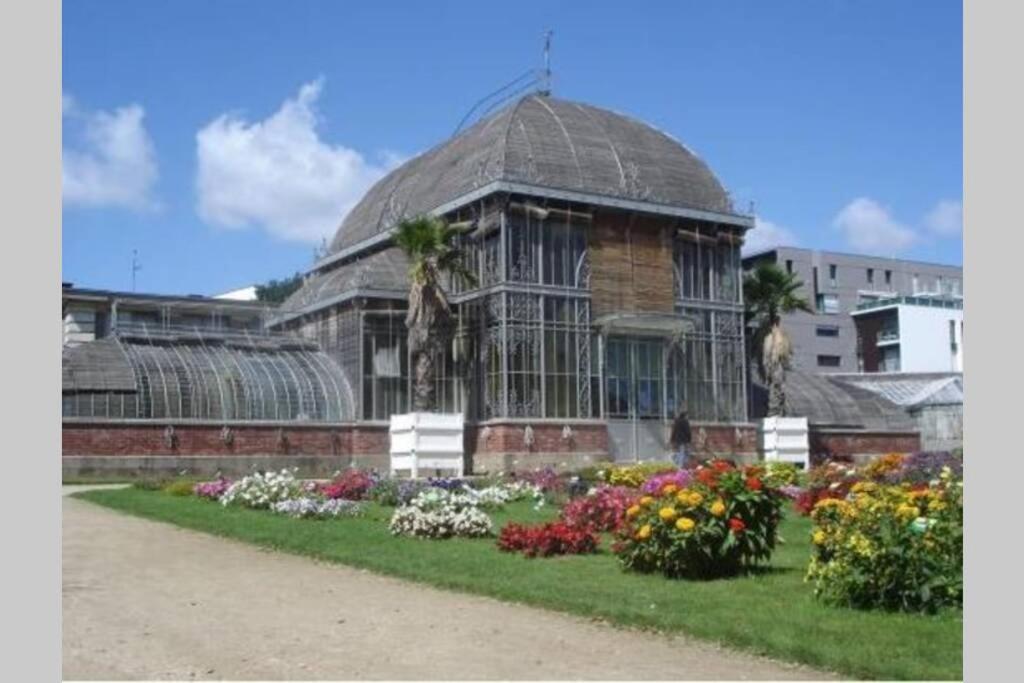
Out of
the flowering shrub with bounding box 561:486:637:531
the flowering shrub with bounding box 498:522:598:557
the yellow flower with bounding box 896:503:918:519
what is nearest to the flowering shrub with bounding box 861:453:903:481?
the flowering shrub with bounding box 561:486:637:531

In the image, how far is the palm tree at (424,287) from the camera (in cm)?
3631

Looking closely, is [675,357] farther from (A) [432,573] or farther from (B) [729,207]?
(A) [432,573]

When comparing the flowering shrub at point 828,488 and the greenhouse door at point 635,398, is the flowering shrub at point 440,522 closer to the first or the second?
the flowering shrub at point 828,488

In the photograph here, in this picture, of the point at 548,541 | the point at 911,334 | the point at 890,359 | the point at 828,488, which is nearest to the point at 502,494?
the point at 828,488

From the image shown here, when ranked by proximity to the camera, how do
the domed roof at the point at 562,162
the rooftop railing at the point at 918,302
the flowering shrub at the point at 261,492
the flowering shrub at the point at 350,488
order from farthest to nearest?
1. the rooftop railing at the point at 918,302
2. the domed roof at the point at 562,162
3. the flowering shrub at the point at 350,488
4. the flowering shrub at the point at 261,492

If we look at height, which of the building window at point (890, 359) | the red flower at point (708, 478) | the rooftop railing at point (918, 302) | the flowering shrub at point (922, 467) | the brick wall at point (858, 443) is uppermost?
the rooftop railing at point (918, 302)

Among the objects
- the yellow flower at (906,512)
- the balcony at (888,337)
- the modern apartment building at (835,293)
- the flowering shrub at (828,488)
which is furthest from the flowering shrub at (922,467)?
the balcony at (888,337)

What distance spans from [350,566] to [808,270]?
269 feet

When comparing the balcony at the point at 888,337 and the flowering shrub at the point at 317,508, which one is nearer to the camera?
the flowering shrub at the point at 317,508

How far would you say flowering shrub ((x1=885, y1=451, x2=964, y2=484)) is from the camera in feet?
68.6

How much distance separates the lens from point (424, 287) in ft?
119

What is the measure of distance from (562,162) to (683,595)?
2970 cm

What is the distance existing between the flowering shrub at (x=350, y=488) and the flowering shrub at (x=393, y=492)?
0.14 m

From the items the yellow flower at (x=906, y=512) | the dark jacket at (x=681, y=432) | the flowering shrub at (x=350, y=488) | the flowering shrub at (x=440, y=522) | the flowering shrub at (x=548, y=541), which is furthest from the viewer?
the dark jacket at (x=681, y=432)
